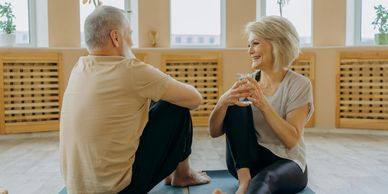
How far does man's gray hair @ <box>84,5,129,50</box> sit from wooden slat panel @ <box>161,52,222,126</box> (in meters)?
3.29

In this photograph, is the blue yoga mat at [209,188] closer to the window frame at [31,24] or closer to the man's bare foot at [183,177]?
the man's bare foot at [183,177]

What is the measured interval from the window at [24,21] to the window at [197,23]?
75.0 inches

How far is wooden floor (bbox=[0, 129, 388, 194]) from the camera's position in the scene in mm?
2760

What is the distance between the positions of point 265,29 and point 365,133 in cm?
351

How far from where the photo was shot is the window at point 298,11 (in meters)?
5.71

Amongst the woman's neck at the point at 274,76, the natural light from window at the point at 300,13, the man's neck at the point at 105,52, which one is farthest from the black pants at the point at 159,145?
the natural light from window at the point at 300,13

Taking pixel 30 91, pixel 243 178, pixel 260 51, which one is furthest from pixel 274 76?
pixel 30 91

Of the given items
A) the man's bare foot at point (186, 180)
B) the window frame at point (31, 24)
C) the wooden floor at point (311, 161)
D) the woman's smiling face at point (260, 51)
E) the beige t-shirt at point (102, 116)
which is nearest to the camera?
the beige t-shirt at point (102, 116)

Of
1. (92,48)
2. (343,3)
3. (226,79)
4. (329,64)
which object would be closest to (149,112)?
(92,48)

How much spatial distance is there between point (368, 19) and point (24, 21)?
183 inches

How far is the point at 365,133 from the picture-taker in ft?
16.6

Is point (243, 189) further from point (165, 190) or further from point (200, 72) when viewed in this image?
point (200, 72)

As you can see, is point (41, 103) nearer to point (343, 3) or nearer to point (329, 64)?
point (329, 64)

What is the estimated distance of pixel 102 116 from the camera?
1.86 m
